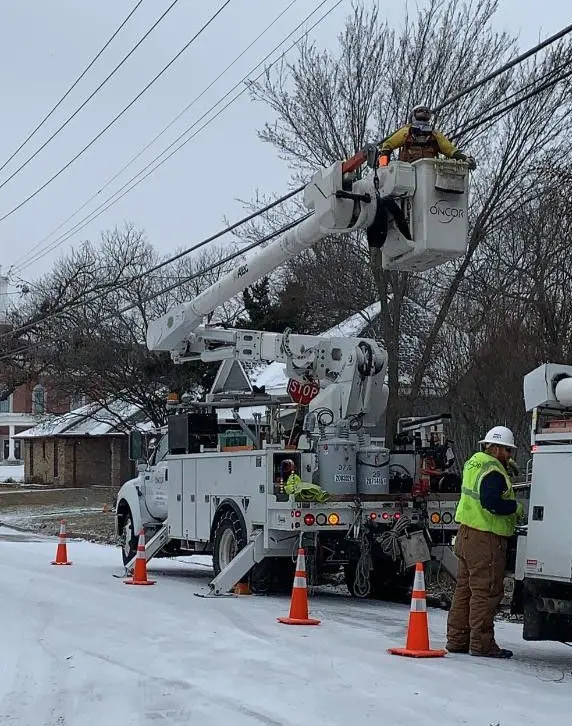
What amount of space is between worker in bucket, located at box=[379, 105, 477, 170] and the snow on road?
15.8ft

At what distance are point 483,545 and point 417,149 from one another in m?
4.20

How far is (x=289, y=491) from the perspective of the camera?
42.8 ft

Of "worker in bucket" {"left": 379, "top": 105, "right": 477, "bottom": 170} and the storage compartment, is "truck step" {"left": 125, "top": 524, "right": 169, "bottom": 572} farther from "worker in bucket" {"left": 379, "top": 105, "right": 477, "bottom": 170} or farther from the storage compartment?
"worker in bucket" {"left": 379, "top": 105, "right": 477, "bottom": 170}

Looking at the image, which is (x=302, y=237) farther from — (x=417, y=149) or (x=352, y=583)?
(x=352, y=583)

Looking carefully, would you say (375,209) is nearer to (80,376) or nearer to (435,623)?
(435,623)

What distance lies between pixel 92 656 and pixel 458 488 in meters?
5.94

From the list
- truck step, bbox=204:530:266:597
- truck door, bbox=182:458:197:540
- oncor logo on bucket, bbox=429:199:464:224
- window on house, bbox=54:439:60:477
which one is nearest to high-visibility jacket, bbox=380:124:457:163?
oncor logo on bucket, bbox=429:199:464:224

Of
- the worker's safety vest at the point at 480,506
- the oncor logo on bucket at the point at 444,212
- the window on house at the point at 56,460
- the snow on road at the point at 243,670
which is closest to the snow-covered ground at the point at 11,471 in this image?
the window on house at the point at 56,460

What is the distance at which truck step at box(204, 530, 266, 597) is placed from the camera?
1345 cm

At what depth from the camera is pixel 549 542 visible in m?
8.92

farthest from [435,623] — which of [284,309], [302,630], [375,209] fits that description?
[284,309]

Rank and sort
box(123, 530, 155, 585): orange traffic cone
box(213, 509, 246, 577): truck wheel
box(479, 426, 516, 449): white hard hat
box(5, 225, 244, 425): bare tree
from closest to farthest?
box(479, 426, 516, 449): white hard hat → box(213, 509, 246, 577): truck wheel → box(123, 530, 155, 585): orange traffic cone → box(5, 225, 244, 425): bare tree

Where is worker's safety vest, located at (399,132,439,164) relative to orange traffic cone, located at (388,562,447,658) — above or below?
above

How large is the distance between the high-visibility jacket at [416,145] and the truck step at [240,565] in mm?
5034
